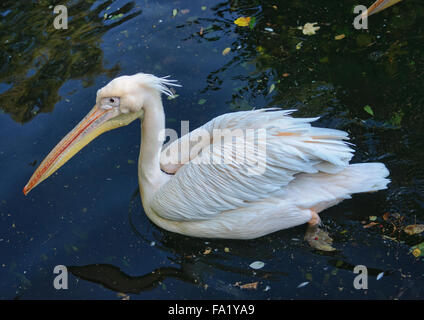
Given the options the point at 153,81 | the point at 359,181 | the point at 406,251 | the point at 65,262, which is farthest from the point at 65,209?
the point at 406,251

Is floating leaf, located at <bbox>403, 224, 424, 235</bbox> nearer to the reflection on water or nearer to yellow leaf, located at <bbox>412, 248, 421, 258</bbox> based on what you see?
yellow leaf, located at <bbox>412, 248, 421, 258</bbox>

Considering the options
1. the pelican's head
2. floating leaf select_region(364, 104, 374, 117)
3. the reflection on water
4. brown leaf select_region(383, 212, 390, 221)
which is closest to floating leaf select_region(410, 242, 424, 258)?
brown leaf select_region(383, 212, 390, 221)

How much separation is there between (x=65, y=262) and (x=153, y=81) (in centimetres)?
147

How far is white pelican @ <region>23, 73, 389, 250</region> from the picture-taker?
3350 millimetres

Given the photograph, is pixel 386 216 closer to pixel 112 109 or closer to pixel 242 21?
pixel 112 109

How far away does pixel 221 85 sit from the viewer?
16.3 feet

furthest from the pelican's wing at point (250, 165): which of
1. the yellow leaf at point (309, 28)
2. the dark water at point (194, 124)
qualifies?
the yellow leaf at point (309, 28)

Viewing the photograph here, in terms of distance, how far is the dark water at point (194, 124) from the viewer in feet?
11.3

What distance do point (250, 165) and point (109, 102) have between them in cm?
107

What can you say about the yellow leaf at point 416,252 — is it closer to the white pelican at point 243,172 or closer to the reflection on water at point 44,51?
the white pelican at point 243,172

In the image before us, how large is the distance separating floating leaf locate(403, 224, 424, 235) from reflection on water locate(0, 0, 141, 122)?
332 centimetres

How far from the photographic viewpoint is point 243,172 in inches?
132

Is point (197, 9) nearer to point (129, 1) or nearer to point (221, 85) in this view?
point (129, 1)

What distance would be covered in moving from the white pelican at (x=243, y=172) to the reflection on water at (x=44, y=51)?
73.2 inches
